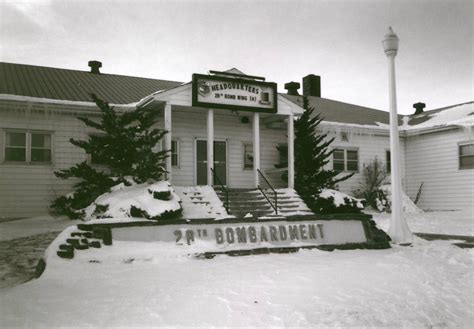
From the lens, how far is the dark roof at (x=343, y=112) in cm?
2114

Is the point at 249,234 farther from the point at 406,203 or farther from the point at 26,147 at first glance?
the point at 406,203

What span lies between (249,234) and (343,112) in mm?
14611

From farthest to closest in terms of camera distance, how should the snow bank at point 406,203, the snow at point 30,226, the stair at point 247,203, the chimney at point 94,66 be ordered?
the chimney at point 94,66 → the snow bank at point 406,203 → the stair at point 247,203 → the snow at point 30,226

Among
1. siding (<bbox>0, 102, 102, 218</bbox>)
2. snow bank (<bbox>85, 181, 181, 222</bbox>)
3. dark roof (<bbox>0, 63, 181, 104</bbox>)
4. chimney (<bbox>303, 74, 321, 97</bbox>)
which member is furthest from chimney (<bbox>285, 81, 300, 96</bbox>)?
snow bank (<bbox>85, 181, 181, 222</bbox>)

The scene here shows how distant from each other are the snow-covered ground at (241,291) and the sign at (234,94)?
6483mm

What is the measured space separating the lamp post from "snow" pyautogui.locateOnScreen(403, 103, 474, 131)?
10174 mm

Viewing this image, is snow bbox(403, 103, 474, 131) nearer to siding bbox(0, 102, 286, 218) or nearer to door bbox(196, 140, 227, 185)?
siding bbox(0, 102, 286, 218)

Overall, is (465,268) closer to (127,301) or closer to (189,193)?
(127,301)

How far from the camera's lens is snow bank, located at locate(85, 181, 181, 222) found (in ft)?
32.5

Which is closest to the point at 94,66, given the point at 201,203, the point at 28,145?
the point at 28,145

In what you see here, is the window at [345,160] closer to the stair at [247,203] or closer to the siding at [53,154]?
the siding at [53,154]

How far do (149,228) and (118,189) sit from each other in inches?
117

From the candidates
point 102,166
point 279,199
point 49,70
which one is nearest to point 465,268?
point 279,199

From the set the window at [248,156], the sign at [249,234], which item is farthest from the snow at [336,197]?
the window at [248,156]
